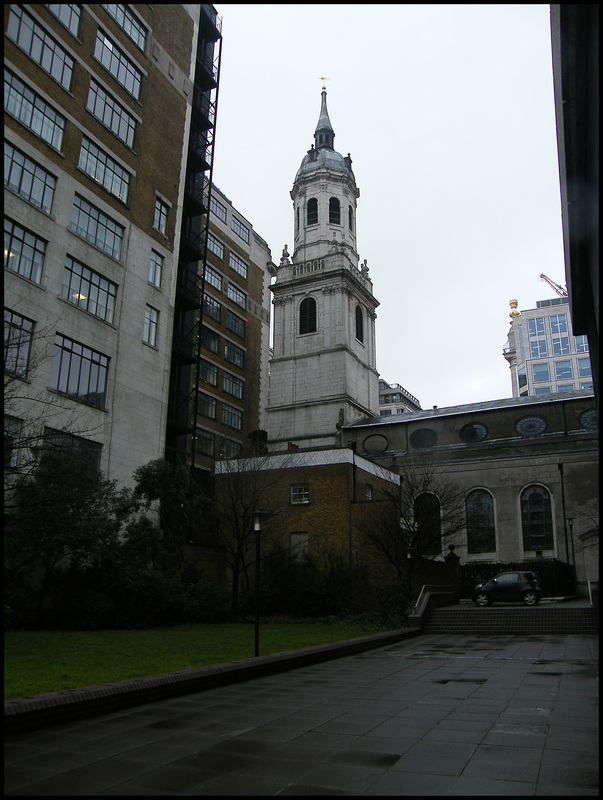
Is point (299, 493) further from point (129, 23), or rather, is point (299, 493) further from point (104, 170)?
point (129, 23)

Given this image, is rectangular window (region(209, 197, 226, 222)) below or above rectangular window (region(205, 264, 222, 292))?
above

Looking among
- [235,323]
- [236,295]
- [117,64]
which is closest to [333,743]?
[117,64]

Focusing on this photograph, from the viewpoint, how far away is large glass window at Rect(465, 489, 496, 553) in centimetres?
4959

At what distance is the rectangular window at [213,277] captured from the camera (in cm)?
4940

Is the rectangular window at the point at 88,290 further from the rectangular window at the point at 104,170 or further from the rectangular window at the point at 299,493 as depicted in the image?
the rectangular window at the point at 299,493

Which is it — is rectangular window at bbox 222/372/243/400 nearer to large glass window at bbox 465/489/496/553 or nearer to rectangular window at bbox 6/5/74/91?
large glass window at bbox 465/489/496/553

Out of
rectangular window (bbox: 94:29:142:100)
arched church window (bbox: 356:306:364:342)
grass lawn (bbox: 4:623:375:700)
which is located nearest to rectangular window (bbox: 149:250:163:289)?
rectangular window (bbox: 94:29:142:100)

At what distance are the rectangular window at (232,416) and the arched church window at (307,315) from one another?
16.8 metres

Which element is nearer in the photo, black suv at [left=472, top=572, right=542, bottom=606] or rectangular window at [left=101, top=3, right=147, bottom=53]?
black suv at [left=472, top=572, right=542, bottom=606]

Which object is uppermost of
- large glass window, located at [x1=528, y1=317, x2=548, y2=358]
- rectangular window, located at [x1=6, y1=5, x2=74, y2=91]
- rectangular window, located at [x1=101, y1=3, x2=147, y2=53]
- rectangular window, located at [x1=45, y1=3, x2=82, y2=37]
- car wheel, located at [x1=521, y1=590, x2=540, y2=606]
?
large glass window, located at [x1=528, y1=317, x2=548, y2=358]

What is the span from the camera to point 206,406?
156ft

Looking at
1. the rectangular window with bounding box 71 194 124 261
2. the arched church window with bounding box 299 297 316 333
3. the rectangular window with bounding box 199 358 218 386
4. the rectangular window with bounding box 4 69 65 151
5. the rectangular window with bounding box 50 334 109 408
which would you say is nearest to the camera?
the rectangular window with bounding box 4 69 65 151

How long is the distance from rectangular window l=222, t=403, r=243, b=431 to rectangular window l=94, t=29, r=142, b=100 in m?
24.1

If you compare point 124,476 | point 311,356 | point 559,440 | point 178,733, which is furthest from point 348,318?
point 178,733
